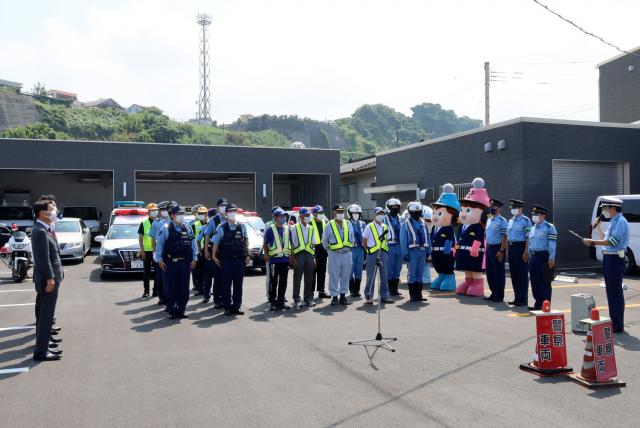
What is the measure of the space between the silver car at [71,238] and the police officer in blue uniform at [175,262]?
1041 centimetres

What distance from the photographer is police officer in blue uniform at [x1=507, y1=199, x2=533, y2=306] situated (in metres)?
10.4

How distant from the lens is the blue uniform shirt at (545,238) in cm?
967

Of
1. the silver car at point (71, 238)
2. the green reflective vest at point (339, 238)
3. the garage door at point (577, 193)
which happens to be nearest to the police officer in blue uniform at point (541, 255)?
the green reflective vest at point (339, 238)

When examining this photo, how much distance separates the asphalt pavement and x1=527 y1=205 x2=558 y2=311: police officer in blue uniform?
581 mm

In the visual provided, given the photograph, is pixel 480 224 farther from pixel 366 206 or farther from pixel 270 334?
pixel 366 206

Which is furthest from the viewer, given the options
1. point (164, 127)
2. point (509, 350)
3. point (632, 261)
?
point (164, 127)

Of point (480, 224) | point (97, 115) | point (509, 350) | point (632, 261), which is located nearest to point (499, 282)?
point (480, 224)

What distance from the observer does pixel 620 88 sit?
31219mm

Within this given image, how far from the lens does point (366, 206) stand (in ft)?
99.6

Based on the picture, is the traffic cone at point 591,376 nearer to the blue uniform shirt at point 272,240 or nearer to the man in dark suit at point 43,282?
the blue uniform shirt at point 272,240

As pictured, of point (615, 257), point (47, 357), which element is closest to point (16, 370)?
point (47, 357)

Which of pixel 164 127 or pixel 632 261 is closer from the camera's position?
pixel 632 261

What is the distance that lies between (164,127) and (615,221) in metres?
66.5

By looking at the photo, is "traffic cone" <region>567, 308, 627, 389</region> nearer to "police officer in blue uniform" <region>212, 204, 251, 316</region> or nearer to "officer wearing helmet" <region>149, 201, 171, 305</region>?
"police officer in blue uniform" <region>212, 204, 251, 316</region>
